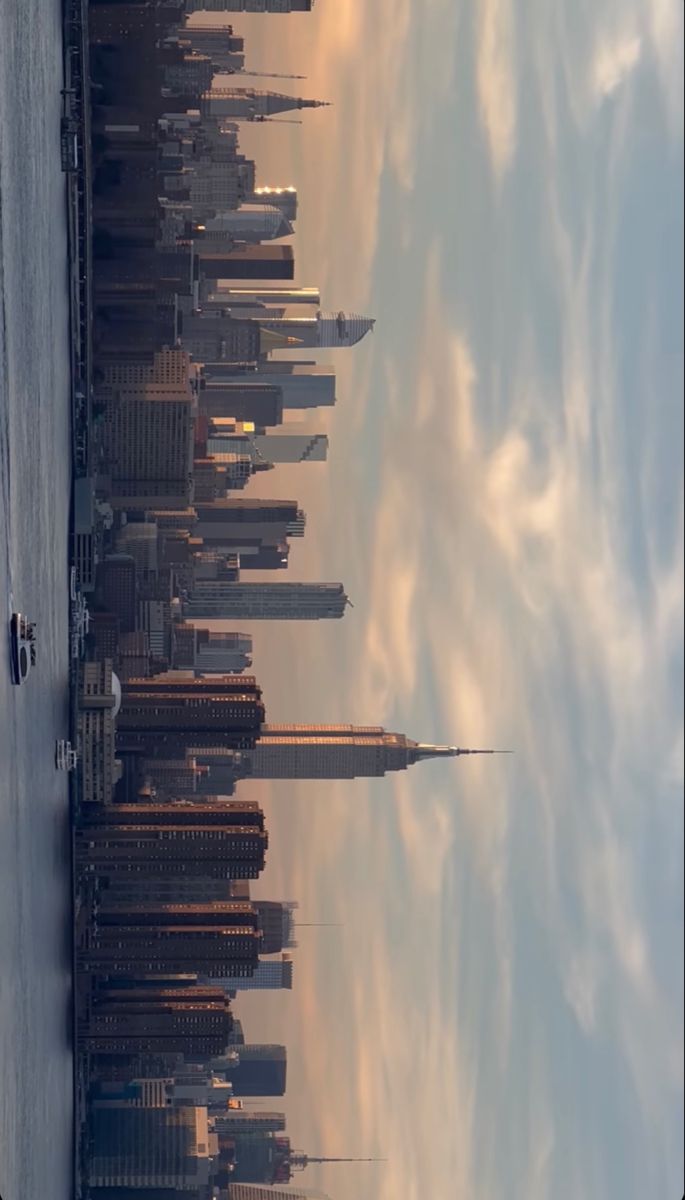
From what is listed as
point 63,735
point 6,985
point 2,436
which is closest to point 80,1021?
point 63,735

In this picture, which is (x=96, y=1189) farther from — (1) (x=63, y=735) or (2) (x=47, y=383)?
(2) (x=47, y=383)

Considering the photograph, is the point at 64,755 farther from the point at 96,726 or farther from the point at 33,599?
the point at 33,599

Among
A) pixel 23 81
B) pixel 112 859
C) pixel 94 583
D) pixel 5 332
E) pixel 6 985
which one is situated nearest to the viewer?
pixel 6 985

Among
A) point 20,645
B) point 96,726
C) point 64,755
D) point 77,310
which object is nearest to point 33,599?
point 20,645

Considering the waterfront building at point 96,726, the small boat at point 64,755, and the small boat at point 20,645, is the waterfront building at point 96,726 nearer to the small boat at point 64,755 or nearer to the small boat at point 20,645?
the small boat at point 64,755

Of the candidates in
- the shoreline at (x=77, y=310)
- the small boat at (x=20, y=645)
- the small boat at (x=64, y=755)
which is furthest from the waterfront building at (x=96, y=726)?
the small boat at (x=20, y=645)

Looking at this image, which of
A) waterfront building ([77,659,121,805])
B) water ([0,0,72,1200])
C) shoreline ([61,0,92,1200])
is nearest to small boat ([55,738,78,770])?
water ([0,0,72,1200])

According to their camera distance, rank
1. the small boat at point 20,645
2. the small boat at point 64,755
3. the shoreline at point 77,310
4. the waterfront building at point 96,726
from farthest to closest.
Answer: the waterfront building at point 96,726, the shoreline at point 77,310, the small boat at point 64,755, the small boat at point 20,645

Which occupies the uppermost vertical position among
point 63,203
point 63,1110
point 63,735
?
point 63,203
